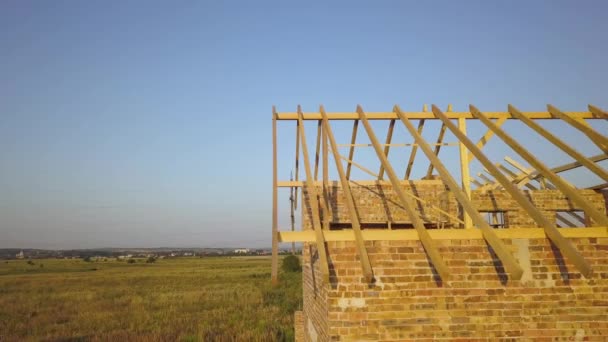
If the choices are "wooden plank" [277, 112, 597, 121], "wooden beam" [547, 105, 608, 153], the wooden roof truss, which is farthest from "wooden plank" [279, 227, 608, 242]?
"wooden plank" [277, 112, 597, 121]

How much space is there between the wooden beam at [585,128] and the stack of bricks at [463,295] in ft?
8.58

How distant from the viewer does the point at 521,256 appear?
526cm

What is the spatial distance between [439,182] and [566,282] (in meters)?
4.31

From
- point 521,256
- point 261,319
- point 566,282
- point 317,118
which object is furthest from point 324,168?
point 261,319

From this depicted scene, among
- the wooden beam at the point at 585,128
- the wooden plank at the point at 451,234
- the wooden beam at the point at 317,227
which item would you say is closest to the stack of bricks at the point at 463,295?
the wooden plank at the point at 451,234

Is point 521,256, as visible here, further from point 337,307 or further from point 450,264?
point 337,307

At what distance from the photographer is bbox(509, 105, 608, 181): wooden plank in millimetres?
6043

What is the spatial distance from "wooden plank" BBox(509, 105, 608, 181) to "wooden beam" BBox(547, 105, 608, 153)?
83 centimetres

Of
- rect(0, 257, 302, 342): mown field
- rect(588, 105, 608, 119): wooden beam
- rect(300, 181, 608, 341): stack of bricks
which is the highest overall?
rect(588, 105, 608, 119): wooden beam

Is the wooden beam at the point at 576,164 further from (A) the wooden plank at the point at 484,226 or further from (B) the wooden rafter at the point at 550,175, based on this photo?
(A) the wooden plank at the point at 484,226

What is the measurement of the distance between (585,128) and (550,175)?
7.75 feet

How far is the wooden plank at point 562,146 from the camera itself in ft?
19.8

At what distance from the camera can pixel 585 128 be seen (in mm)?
7320

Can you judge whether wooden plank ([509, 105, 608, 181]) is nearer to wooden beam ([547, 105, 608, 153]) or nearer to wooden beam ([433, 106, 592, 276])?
wooden beam ([547, 105, 608, 153])
